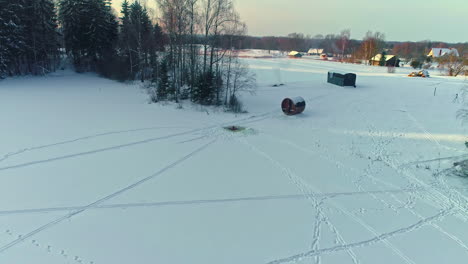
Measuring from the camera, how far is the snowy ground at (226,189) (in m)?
5.74

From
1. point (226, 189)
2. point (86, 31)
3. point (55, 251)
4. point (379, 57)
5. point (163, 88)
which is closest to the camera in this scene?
point (55, 251)

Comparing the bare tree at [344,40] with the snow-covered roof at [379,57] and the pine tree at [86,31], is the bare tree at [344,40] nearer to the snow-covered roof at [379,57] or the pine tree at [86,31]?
the snow-covered roof at [379,57]

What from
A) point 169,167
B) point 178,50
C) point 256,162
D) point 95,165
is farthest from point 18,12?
point 256,162

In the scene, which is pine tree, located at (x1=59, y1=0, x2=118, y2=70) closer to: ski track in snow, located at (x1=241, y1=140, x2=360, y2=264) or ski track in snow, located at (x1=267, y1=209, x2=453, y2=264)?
ski track in snow, located at (x1=241, y1=140, x2=360, y2=264)

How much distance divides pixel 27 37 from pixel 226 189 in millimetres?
29876

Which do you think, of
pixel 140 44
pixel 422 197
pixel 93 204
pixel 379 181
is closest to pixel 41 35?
pixel 140 44

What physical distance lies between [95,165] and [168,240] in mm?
5060

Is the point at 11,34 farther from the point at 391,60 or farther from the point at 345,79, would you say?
the point at 391,60

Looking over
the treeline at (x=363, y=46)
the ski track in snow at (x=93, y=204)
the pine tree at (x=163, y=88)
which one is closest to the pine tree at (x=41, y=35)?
the pine tree at (x=163, y=88)

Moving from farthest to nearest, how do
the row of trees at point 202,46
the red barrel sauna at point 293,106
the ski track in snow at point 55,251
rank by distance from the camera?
the row of trees at point 202,46 → the red barrel sauna at point 293,106 → the ski track in snow at point 55,251

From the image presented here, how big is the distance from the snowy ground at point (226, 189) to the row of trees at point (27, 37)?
43.6 ft

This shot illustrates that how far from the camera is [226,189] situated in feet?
26.9

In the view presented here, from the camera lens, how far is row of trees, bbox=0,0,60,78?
25.0 metres

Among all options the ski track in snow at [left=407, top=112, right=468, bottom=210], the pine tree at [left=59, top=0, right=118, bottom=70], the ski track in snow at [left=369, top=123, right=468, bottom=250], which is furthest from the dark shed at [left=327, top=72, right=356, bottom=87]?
the pine tree at [left=59, top=0, right=118, bottom=70]
